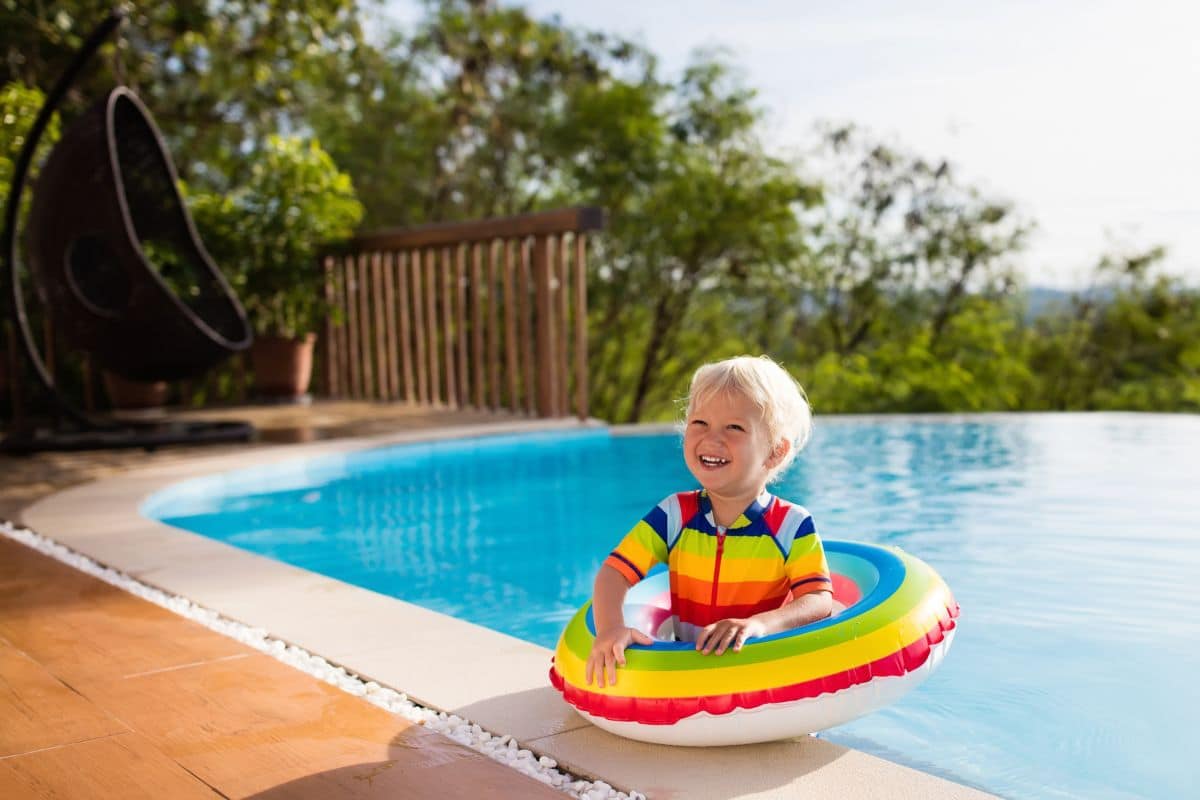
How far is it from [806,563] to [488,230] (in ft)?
16.8

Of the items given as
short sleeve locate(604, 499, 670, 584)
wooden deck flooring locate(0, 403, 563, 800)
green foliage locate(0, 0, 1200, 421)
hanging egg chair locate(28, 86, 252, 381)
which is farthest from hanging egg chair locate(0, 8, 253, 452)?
short sleeve locate(604, 499, 670, 584)

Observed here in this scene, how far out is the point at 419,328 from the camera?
24.1 feet

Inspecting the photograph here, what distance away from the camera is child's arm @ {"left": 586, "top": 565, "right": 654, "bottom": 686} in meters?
1.58


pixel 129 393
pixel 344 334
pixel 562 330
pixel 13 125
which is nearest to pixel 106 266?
pixel 13 125

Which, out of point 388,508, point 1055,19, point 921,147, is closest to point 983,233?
point 921,147

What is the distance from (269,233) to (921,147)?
278 inches

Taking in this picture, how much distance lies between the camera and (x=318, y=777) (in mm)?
1475

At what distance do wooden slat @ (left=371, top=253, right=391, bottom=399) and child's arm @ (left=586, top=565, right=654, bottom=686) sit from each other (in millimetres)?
6129

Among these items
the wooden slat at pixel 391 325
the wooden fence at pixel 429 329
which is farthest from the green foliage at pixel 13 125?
the wooden slat at pixel 391 325

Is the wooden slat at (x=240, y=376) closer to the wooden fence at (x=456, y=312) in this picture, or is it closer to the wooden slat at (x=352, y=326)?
the wooden fence at (x=456, y=312)

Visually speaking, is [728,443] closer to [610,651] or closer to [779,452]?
[779,452]

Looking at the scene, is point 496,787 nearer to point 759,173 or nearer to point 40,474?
point 40,474

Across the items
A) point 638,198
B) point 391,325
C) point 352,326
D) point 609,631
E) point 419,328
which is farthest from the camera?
point 638,198

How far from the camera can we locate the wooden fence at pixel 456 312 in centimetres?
624
